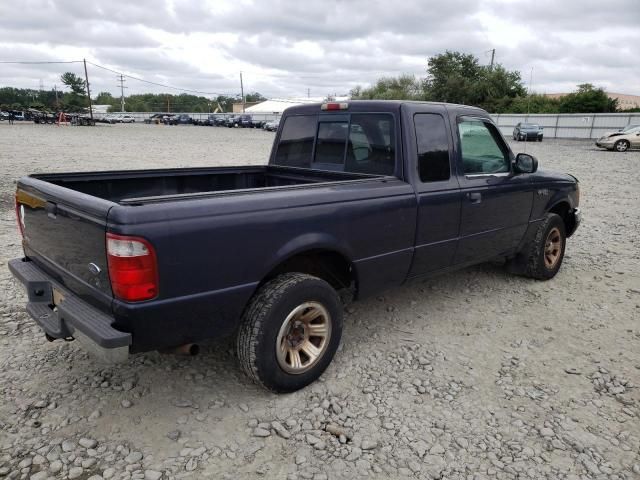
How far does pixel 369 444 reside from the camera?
282 cm

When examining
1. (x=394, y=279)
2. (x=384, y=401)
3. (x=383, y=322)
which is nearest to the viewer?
(x=384, y=401)

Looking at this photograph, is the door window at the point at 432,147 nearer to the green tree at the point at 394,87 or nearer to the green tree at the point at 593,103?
the green tree at the point at 593,103

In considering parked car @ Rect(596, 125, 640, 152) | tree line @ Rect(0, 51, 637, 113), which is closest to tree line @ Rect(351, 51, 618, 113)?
tree line @ Rect(0, 51, 637, 113)

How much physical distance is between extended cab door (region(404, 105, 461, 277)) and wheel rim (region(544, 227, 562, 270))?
1838mm

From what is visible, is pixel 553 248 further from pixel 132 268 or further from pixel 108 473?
pixel 108 473

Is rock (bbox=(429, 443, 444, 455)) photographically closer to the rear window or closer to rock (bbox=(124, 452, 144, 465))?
rock (bbox=(124, 452, 144, 465))

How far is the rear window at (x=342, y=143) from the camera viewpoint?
3.97m

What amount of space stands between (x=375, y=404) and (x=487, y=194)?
2.23 m

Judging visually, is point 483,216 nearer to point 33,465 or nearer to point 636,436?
point 636,436

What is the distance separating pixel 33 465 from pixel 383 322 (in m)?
2.81

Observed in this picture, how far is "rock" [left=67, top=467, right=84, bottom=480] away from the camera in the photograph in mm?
2523

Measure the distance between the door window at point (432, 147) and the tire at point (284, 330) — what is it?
1340 millimetres

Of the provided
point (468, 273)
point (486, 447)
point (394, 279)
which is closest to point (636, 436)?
point (486, 447)

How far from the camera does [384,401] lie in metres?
3.24
